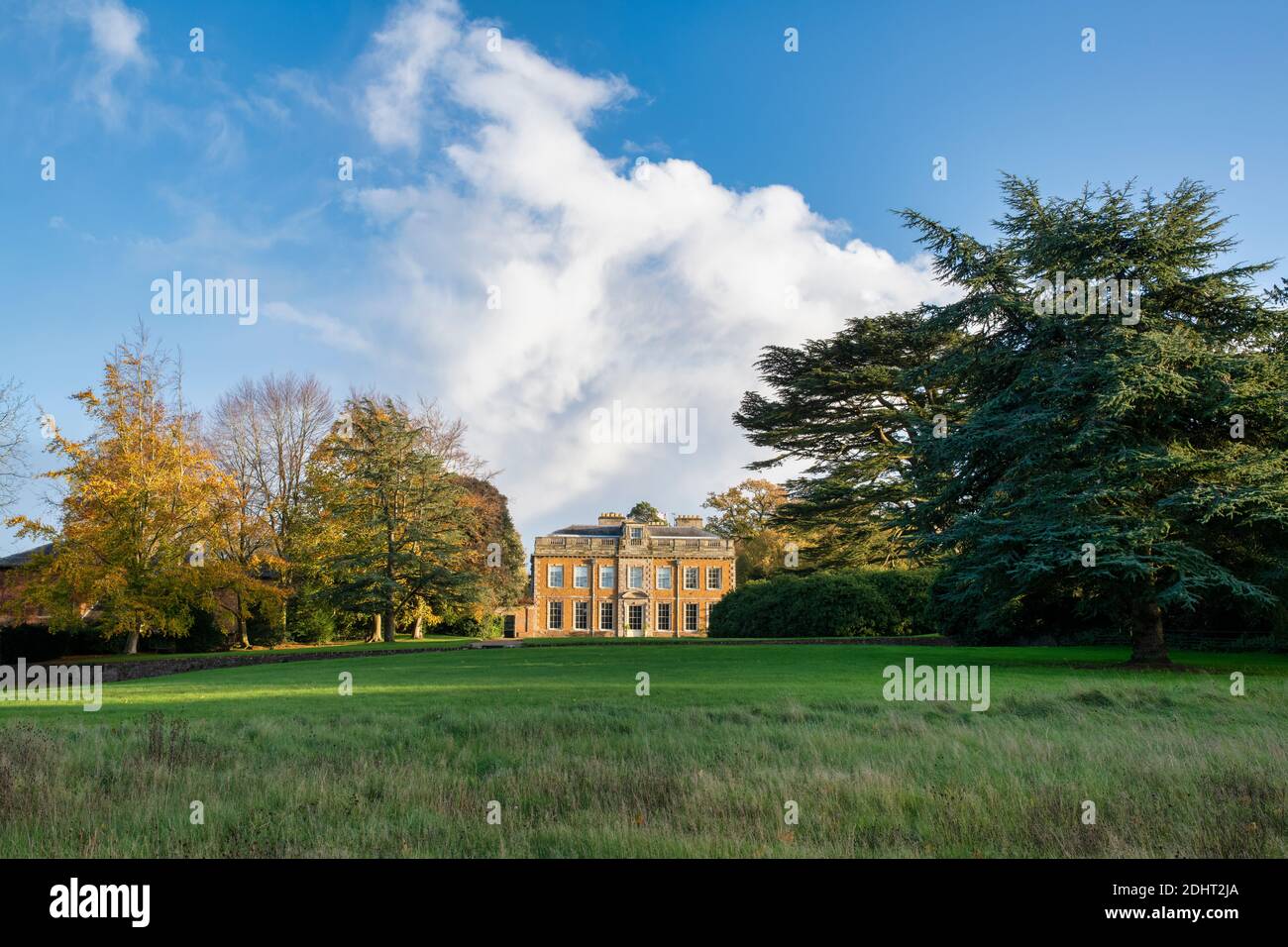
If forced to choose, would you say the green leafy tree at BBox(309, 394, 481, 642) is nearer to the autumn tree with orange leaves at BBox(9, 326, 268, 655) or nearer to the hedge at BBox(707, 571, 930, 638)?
the autumn tree with orange leaves at BBox(9, 326, 268, 655)

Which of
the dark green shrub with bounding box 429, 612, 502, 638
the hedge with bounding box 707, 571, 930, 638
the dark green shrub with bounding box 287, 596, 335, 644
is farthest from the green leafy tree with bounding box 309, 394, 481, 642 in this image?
the hedge with bounding box 707, 571, 930, 638

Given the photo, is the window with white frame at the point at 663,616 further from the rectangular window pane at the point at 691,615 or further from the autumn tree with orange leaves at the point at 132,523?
the autumn tree with orange leaves at the point at 132,523

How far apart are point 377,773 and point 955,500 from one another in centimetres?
1592

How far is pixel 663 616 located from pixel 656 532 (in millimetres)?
5551

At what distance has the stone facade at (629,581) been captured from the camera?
5159cm

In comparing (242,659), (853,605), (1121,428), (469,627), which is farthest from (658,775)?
(469,627)

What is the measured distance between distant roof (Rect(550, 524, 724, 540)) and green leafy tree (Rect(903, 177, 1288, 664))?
109ft

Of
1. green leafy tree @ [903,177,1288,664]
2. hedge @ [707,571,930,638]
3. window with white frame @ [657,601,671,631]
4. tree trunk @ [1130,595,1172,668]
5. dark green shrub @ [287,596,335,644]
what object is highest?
green leafy tree @ [903,177,1288,664]

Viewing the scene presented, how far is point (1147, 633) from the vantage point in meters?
16.7

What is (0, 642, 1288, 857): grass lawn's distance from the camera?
5523 mm

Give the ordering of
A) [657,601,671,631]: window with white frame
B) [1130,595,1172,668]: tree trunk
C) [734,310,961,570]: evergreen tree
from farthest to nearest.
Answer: [657,601,671,631]: window with white frame, [734,310,961,570]: evergreen tree, [1130,595,1172,668]: tree trunk

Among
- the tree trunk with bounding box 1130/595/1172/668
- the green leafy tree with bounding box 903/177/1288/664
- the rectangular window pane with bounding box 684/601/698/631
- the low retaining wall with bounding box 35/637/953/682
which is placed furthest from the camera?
the rectangular window pane with bounding box 684/601/698/631

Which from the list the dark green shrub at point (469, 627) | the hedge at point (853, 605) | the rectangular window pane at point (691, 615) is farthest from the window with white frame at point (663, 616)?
the hedge at point (853, 605)
